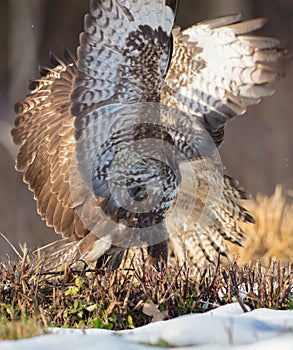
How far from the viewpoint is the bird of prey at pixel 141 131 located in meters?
5.73

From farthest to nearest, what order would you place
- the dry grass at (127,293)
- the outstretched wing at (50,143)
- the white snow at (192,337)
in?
1. the outstretched wing at (50,143)
2. the dry grass at (127,293)
3. the white snow at (192,337)

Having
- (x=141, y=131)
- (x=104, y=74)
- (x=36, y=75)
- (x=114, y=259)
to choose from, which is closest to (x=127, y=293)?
(x=114, y=259)

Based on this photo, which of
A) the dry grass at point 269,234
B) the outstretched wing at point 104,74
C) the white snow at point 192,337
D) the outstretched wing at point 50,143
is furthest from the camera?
the dry grass at point 269,234

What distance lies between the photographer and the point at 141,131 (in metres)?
5.91

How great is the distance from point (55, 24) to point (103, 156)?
42.6 ft

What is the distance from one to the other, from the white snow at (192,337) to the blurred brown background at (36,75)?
6.47 m

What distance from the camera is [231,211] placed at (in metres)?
6.83

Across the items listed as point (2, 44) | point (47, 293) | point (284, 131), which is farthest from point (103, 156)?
point (2, 44)

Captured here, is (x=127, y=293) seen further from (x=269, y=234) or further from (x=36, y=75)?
(x=36, y=75)

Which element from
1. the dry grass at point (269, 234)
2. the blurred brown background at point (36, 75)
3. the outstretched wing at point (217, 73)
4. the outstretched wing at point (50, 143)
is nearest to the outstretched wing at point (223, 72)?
the outstretched wing at point (217, 73)

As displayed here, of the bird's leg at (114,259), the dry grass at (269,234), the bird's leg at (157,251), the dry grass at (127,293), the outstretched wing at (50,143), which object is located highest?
the outstretched wing at (50,143)

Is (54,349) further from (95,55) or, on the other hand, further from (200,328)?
(95,55)

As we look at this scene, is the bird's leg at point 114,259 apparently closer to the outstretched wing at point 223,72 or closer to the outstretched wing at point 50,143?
the outstretched wing at point 50,143

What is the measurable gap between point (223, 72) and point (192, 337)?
321 centimetres
